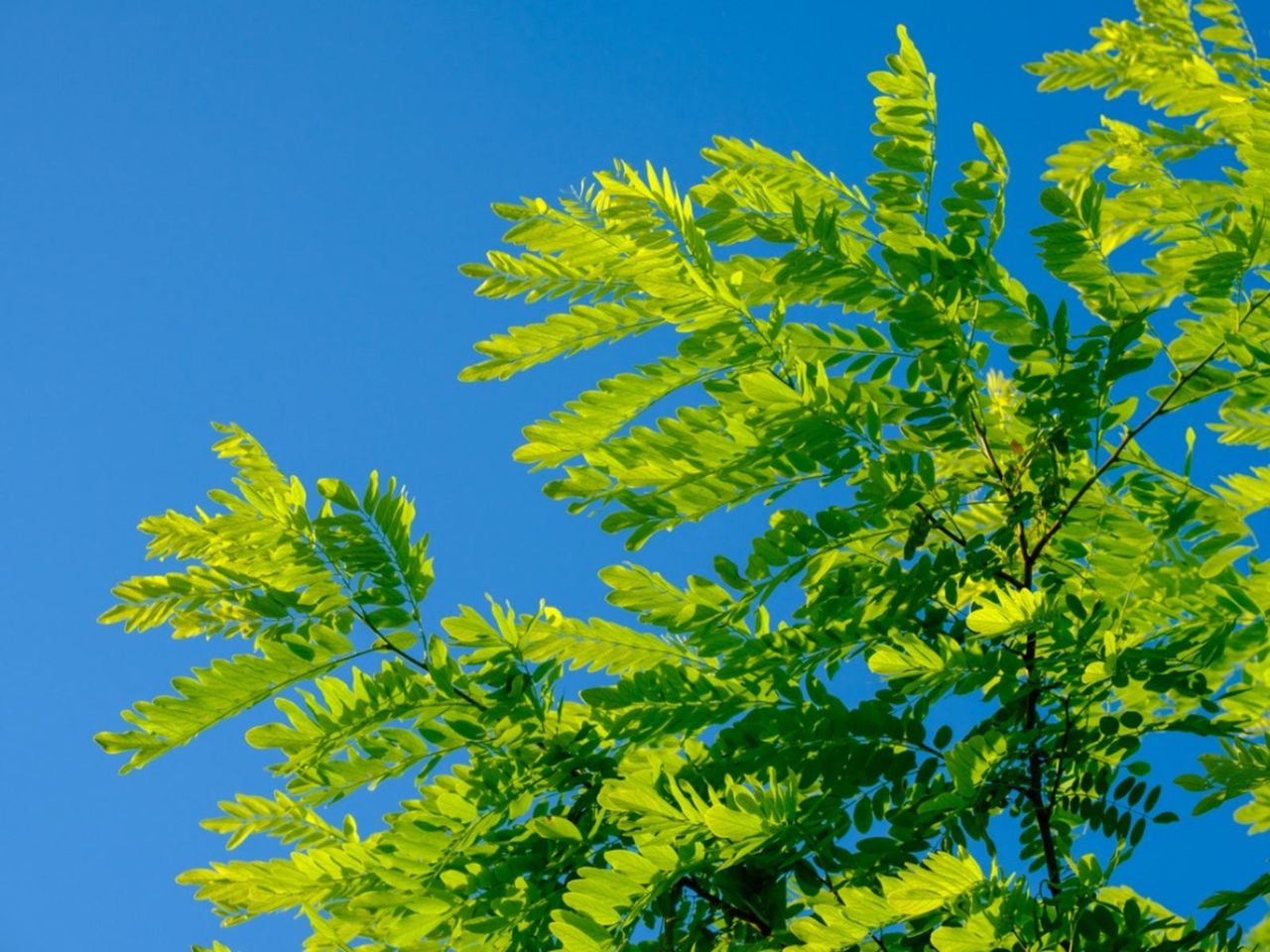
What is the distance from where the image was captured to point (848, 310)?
2.90 meters

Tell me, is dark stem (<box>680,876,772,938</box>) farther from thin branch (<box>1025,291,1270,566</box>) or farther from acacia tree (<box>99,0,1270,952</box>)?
thin branch (<box>1025,291,1270,566</box>)

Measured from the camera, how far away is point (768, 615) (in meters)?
2.92

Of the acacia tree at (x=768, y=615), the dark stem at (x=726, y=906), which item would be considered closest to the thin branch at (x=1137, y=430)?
the acacia tree at (x=768, y=615)

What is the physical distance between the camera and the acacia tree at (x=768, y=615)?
249 cm

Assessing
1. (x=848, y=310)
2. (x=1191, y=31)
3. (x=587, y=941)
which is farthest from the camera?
(x=1191, y=31)

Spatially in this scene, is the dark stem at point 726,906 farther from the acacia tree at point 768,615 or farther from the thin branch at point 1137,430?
the thin branch at point 1137,430

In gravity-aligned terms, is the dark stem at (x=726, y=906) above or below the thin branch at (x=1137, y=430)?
below

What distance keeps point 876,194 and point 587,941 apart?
68.4 inches

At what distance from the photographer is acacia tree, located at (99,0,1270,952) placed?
249 centimetres

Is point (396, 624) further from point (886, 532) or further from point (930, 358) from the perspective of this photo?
point (930, 358)

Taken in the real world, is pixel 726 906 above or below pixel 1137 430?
below

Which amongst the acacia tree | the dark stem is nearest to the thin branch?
the acacia tree

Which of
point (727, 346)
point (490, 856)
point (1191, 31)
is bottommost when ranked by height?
point (490, 856)

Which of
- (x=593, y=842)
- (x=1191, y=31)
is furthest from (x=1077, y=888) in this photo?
(x=1191, y=31)
